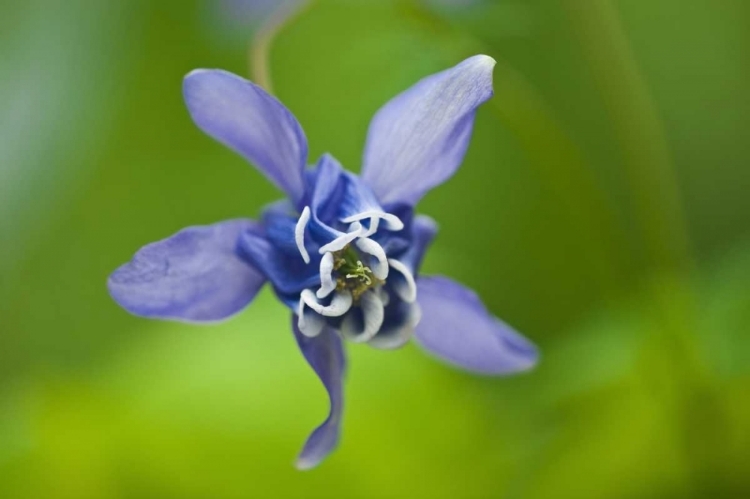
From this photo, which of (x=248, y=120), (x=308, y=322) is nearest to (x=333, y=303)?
(x=308, y=322)

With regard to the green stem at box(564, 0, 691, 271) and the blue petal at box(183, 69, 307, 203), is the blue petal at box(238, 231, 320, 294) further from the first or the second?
the green stem at box(564, 0, 691, 271)

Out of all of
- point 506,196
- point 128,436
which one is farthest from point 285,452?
point 506,196

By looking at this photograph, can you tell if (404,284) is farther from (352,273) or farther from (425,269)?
(425,269)

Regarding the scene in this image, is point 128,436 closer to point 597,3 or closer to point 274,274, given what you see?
point 274,274

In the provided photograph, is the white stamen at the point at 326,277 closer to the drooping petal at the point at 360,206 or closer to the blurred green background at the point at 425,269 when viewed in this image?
the drooping petal at the point at 360,206

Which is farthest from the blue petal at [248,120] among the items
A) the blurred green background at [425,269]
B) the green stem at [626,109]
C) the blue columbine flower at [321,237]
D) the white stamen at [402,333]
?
the green stem at [626,109]
